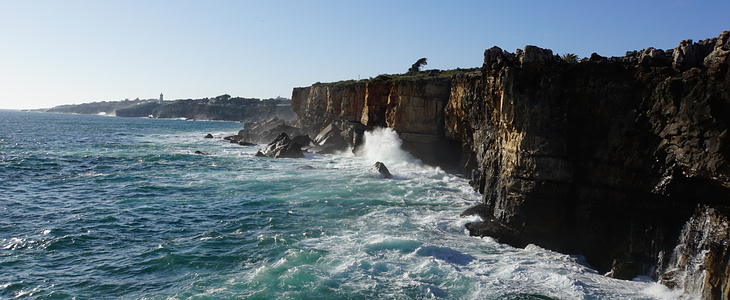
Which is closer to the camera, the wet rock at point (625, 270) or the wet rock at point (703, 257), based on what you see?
the wet rock at point (703, 257)

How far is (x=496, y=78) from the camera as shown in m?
23.1

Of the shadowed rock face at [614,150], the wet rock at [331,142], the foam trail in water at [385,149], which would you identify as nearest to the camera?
the shadowed rock face at [614,150]

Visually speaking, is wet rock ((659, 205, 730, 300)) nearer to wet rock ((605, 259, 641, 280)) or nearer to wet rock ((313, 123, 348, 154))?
wet rock ((605, 259, 641, 280))

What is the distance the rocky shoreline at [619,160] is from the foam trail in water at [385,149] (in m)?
19.2

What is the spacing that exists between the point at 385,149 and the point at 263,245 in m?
28.1

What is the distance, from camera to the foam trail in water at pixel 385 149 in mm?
44688

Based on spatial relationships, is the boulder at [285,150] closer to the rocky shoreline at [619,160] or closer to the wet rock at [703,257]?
the rocky shoreline at [619,160]

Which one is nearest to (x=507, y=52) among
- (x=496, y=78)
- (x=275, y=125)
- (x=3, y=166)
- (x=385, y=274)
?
(x=496, y=78)

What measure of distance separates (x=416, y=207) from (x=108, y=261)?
14823 mm

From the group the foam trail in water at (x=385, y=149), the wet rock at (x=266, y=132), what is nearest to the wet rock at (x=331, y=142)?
the foam trail in water at (x=385, y=149)

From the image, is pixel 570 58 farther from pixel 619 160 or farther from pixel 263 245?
pixel 263 245

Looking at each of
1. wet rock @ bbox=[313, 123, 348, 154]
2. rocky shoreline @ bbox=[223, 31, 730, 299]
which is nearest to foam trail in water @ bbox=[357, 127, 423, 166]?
wet rock @ bbox=[313, 123, 348, 154]

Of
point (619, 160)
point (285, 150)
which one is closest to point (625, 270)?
point (619, 160)

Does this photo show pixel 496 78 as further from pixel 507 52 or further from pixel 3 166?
pixel 3 166
